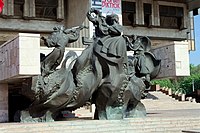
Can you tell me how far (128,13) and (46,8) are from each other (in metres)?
5.76

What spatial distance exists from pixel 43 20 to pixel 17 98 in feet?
28.2

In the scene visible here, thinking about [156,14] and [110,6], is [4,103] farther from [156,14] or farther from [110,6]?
[156,14]

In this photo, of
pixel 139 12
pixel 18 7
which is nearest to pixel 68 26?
pixel 18 7

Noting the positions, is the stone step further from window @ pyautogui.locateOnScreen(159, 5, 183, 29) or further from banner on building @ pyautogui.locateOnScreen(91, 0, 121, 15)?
window @ pyautogui.locateOnScreen(159, 5, 183, 29)

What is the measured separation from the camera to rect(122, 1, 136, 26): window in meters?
25.4

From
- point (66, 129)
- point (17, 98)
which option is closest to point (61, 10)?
point (17, 98)

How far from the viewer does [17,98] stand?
15219 mm

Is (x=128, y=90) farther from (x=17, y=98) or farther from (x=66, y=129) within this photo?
(x=17, y=98)

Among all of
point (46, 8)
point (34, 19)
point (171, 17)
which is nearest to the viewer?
point (34, 19)

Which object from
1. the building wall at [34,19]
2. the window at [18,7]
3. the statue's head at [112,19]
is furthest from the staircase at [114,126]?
the window at [18,7]

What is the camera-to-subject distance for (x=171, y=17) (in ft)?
90.9

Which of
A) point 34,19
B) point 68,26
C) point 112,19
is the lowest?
point 112,19

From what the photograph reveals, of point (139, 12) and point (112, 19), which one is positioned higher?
point (139, 12)

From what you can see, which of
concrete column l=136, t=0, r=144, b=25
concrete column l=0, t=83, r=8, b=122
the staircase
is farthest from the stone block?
concrete column l=136, t=0, r=144, b=25
